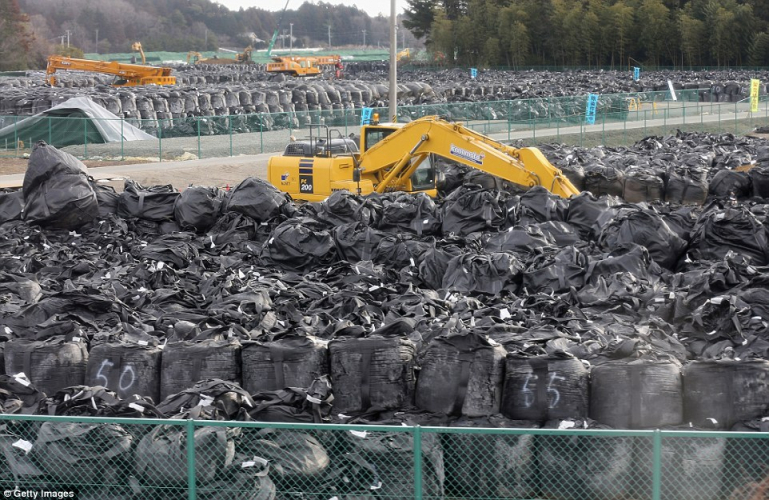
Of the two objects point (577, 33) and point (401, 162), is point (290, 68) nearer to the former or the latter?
point (577, 33)

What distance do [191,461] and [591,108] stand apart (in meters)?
32.5

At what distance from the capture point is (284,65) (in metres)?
77.1

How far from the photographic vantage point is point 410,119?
36.6 metres

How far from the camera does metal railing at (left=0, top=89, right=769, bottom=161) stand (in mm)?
32031

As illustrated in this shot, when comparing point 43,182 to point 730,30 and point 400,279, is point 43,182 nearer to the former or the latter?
point 400,279

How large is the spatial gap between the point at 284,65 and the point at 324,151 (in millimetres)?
59132

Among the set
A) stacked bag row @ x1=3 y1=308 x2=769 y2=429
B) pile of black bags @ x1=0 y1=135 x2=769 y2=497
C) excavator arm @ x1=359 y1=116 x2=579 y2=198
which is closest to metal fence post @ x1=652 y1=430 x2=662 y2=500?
pile of black bags @ x1=0 y1=135 x2=769 y2=497

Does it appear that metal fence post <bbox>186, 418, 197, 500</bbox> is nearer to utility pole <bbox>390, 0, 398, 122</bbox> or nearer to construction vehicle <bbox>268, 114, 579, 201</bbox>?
construction vehicle <bbox>268, 114, 579, 201</bbox>

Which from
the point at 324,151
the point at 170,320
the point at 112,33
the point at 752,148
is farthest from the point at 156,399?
the point at 112,33

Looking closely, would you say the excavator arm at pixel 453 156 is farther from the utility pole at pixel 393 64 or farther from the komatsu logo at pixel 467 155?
the utility pole at pixel 393 64

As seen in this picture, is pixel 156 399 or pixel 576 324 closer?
pixel 156 399

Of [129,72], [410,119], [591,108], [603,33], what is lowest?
[410,119]

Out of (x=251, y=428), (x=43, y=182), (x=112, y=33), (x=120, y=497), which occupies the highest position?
(x=112, y=33)

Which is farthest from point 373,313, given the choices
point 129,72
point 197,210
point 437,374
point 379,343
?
point 129,72
